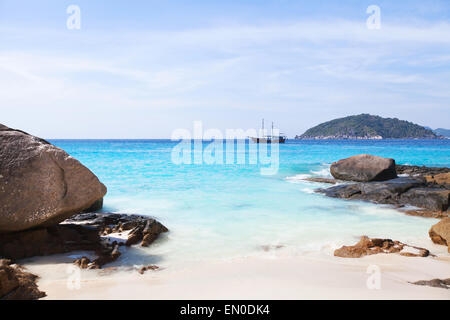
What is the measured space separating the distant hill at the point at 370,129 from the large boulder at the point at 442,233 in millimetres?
154396

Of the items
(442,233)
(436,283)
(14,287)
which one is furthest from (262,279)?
(442,233)

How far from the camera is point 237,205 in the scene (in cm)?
1067

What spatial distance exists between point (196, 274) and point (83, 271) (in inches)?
61.8

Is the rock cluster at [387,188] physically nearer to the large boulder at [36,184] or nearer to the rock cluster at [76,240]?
the rock cluster at [76,240]

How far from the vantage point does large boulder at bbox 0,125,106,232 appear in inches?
203

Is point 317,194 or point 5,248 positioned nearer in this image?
point 5,248

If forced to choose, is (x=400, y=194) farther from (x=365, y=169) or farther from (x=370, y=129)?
(x=370, y=129)

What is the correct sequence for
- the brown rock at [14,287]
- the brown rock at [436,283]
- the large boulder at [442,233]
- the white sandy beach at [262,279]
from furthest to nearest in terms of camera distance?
the large boulder at [442,233], the brown rock at [436,283], the white sandy beach at [262,279], the brown rock at [14,287]

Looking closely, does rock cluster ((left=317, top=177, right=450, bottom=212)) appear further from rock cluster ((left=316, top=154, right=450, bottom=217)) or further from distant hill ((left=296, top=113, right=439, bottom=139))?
distant hill ((left=296, top=113, right=439, bottom=139))

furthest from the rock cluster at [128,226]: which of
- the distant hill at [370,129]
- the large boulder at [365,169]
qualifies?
the distant hill at [370,129]

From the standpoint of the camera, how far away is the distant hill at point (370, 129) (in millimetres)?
153250

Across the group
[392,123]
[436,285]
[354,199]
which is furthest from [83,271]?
[392,123]

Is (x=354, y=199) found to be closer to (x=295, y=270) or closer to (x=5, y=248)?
(x=295, y=270)

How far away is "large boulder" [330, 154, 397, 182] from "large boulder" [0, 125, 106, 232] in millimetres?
12936
